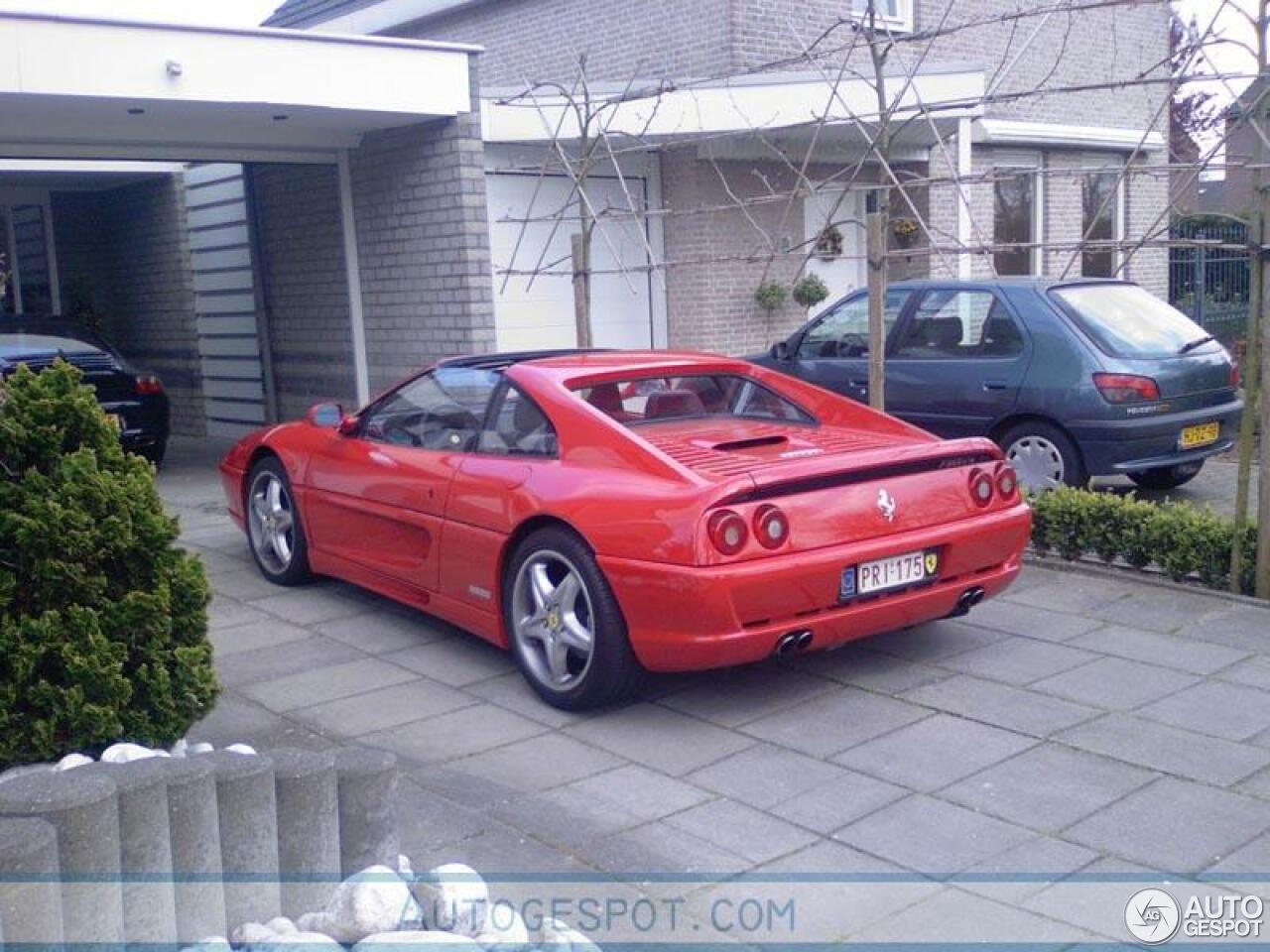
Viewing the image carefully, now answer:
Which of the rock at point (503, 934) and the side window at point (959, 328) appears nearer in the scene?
the rock at point (503, 934)

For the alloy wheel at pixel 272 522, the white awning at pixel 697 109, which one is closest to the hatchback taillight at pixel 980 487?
the alloy wheel at pixel 272 522

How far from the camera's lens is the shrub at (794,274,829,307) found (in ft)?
48.2

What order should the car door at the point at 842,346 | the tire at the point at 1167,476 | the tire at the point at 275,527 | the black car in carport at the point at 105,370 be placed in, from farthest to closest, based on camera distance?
the black car in carport at the point at 105,370 → the car door at the point at 842,346 → the tire at the point at 1167,476 → the tire at the point at 275,527

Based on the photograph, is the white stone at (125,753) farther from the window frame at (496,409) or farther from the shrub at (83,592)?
the window frame at (496,409)

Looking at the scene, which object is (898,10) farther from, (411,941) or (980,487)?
(411,941)

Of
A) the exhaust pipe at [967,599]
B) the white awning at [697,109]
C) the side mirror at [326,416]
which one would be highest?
the white awning at [697,109]

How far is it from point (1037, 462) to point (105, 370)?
25.4 ft

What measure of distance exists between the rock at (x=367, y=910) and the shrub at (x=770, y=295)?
37.0 ft

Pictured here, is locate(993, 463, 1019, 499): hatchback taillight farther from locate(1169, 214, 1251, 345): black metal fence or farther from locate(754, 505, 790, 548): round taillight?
locate(1169, 214, 1251, 345): black metal fence

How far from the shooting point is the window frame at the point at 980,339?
9.82 m

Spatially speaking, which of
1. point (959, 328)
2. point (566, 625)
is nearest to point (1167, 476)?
point (959, 328)

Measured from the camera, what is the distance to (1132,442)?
9.31 meters

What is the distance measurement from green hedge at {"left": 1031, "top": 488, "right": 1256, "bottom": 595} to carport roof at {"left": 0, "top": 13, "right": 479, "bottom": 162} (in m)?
5.93

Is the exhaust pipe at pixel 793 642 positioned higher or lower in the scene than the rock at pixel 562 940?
higher
